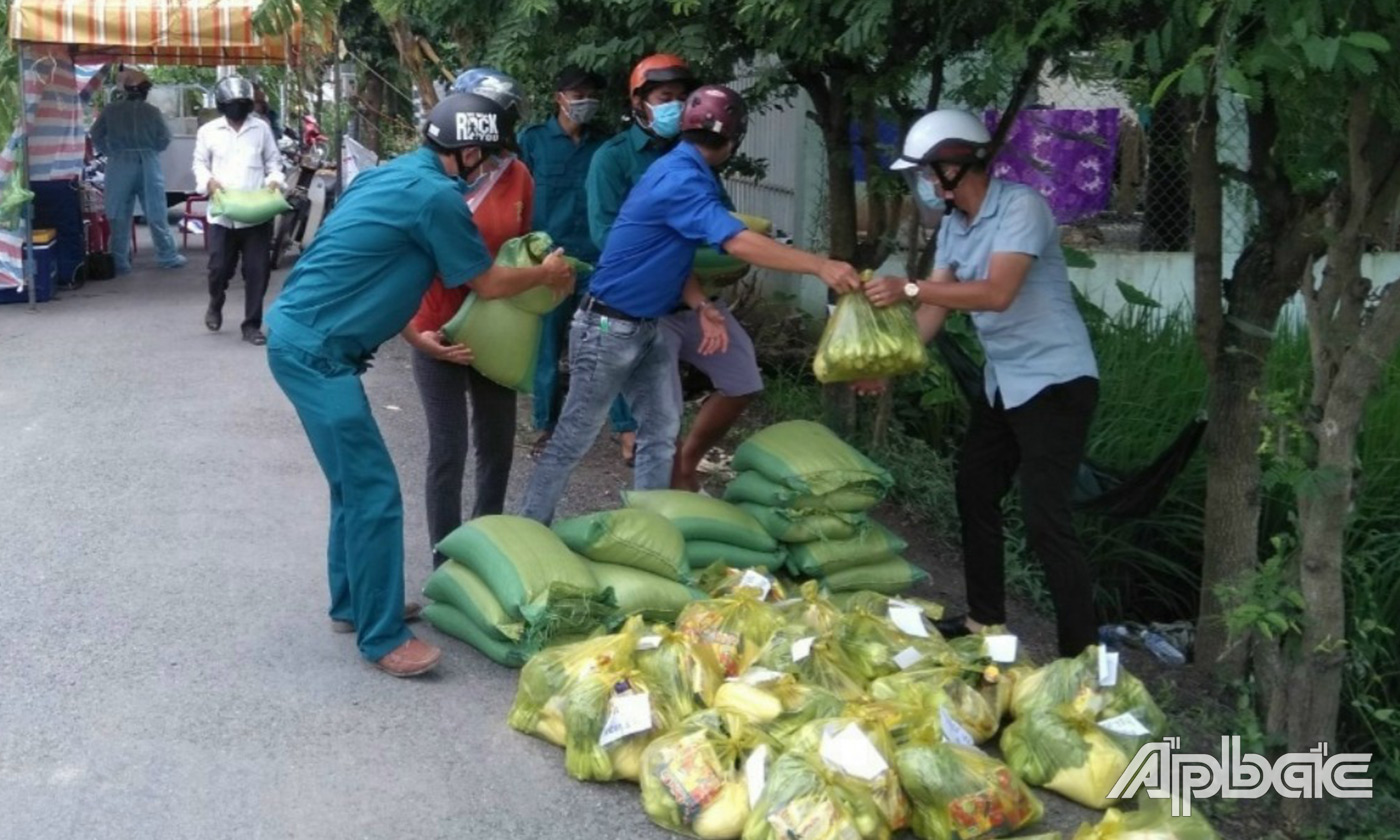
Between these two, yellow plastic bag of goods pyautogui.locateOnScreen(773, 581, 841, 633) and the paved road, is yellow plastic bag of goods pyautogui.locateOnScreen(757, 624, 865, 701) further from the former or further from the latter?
the paved road

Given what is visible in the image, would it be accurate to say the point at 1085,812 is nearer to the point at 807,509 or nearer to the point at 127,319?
the point at 807,509

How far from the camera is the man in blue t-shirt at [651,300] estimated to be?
5.64 m

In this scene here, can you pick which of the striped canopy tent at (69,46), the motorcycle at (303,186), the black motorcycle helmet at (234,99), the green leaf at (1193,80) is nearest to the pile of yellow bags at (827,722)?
the green leaf at (1193,80)

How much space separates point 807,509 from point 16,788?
278 centimetres

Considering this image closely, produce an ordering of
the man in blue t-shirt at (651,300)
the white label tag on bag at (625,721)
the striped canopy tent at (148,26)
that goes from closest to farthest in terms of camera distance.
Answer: the white label tag on bag at (625,721)
the man in blue t-shirt at (651,300)
the striped canopy tent at (148,26)

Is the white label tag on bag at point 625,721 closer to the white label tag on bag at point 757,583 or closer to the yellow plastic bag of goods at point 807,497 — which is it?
the white label tag on bag at point 757,583

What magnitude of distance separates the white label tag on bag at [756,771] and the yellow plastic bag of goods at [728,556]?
156 centimetres

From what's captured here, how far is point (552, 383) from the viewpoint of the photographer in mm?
8172

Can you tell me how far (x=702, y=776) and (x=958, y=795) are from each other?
656mm

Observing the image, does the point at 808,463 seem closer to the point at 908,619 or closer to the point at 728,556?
the point at 728,556

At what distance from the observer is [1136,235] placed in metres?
11.5

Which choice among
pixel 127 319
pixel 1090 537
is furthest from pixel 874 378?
pixel 127 319

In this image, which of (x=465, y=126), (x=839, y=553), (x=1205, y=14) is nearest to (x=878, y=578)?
(x=839, y=553)

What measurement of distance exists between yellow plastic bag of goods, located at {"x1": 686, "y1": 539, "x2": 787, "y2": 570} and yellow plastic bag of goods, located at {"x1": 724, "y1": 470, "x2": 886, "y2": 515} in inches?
7.1
